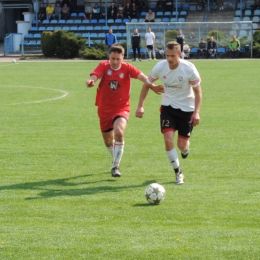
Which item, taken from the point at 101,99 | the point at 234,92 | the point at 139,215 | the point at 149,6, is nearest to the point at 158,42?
the point at 149,6

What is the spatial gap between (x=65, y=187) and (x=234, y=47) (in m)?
35.6

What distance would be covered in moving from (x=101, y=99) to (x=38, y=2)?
1886 inches

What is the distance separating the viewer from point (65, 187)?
9156mm

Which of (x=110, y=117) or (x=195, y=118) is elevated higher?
(x=195, y=118)

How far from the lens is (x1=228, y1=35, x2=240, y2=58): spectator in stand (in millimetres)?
43000

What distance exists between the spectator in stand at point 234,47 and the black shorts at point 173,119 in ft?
112

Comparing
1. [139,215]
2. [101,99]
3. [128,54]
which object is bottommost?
[128,54]

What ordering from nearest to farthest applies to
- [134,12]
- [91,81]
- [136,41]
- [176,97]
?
[176,97], [91,81], [136,41], [134,12]

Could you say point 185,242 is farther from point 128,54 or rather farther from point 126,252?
point 128,54

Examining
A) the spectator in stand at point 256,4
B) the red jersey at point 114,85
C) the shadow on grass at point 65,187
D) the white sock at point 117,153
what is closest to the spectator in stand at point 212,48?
the spectator in stand at point 256,4

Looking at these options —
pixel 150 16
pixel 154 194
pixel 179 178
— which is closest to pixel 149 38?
pixel 150 16

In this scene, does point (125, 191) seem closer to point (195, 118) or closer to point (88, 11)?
point (195, 118)

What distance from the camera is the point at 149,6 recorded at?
54.2m

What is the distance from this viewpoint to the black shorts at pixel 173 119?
9492 millimetres
